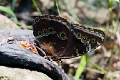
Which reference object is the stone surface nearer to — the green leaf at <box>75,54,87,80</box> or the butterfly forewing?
the butterfly forewing

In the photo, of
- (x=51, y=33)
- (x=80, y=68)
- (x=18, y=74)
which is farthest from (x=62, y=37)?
(x=80, y=68)

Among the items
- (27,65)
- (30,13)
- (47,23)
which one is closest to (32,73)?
(27,65)

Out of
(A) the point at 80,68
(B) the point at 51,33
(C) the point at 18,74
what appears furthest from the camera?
(A) the point at 80,68

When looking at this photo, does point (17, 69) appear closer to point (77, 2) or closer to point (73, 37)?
point (73, 37)

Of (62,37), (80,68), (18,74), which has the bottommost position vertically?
(80,68)

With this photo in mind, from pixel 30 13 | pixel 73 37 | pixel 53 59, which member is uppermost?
pixel 73 37

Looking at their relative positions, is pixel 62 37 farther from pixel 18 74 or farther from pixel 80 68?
pixel 80 68

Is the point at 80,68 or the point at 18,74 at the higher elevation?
the point at 18,74

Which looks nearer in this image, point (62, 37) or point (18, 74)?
point (18, 74)

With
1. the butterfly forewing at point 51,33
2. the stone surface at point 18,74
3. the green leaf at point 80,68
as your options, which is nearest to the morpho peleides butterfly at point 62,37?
the butterfly forewing at point 51,33
